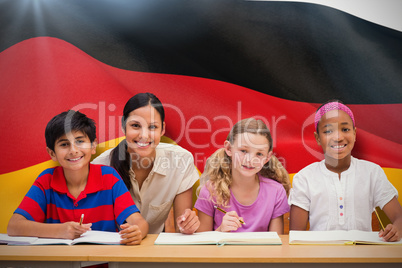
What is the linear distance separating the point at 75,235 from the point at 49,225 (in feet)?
0.40

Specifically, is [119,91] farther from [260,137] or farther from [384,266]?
[384,266]

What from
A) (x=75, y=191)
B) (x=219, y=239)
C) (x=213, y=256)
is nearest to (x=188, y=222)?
(x=219, y=239)

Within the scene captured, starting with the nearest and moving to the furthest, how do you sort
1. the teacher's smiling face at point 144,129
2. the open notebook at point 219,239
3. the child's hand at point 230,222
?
the open notebook at point 219,239, the child's hand at point 230,222, the teacher's smiling face at point 144,129

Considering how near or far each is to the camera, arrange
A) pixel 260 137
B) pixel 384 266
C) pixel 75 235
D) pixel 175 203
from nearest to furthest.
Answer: pixel 384 266, pixel 75 235, pixel 260 137, pixel 175 203

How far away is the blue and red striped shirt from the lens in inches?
→ 71.9

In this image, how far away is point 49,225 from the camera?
1663mm

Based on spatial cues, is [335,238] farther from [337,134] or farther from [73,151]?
[73,151]

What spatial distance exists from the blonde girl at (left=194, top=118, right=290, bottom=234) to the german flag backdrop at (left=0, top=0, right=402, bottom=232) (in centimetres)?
25

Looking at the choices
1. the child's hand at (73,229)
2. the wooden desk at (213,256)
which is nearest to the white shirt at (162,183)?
the child's hand at (73,229)

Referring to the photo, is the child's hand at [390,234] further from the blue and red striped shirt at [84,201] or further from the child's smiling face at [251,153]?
the blue and red striped shirt at [84,201]

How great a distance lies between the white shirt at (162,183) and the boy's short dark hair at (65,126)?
0.29 meters

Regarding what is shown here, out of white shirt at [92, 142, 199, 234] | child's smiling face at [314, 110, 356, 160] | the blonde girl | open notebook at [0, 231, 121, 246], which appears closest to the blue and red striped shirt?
open notebook at [0, 231, 121, 246]

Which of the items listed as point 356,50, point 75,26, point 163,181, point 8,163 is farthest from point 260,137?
point 8,163

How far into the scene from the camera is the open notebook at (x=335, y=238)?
1538 mm
